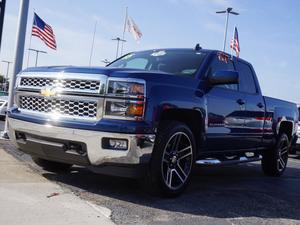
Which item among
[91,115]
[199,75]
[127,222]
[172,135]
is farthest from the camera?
[199,75]

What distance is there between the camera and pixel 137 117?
16.4 ft

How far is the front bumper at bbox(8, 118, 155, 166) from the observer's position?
4988 mm

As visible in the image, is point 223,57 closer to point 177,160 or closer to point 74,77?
point 177,160

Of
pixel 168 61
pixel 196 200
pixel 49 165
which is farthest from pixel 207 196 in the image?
pixel 49 165

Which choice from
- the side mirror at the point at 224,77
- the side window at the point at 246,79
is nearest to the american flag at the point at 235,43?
the side window at the point at 246,79

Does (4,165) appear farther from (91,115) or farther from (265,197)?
(265,197)

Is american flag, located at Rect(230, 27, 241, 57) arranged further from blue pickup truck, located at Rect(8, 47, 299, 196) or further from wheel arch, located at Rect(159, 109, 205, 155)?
wheel arch, located at Rect(159, 109, 205, 155)

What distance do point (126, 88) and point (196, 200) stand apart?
1.64 meters

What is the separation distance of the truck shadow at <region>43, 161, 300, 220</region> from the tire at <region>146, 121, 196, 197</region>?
0.51 feet

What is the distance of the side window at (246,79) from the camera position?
7.67 m

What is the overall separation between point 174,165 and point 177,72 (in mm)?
1354

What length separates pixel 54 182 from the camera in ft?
19.0

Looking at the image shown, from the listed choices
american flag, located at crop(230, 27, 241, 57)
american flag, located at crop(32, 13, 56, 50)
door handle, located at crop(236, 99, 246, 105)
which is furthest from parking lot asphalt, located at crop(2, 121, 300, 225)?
american flag, located at crop(230, 27, 241, 57)

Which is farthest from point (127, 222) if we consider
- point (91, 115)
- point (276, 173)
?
point (276, 173)
